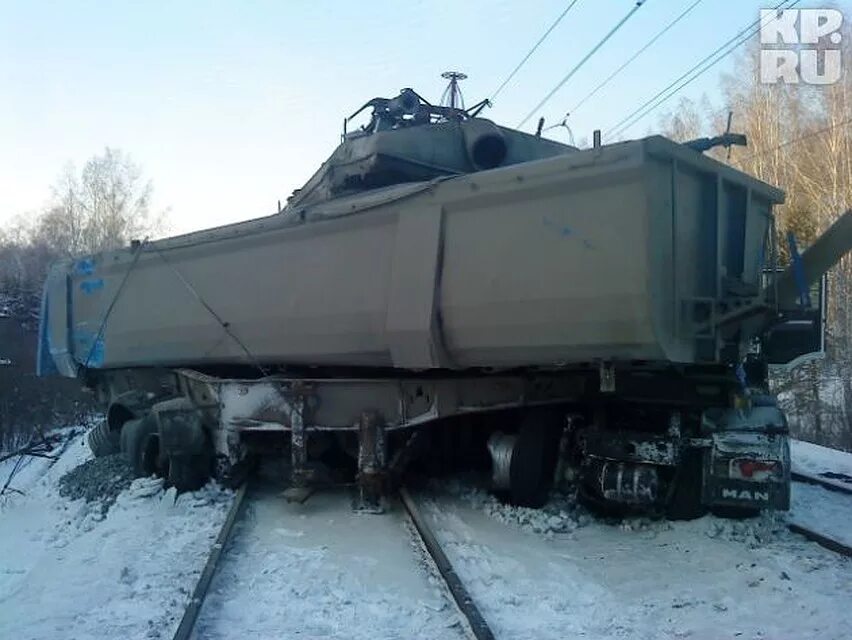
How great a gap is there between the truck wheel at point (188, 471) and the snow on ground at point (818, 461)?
257 inches

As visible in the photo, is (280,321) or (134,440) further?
(134,440)

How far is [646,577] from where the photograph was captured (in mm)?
5734

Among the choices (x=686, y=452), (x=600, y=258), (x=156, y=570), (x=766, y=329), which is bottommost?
(x=156, y=570)

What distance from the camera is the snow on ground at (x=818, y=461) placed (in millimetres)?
10376

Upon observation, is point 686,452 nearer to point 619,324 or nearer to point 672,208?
point 619,324

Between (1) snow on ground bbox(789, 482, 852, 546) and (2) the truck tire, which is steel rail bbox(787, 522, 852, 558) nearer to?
(1) snow on ground bbox(789, 482, 852, 546)

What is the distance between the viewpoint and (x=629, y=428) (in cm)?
707

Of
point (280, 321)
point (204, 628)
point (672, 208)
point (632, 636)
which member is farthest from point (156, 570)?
point (672, 208)

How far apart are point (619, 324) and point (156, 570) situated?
357 cm

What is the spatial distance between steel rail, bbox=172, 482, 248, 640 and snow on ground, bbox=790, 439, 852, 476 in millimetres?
6312

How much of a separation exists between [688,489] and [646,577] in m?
1.25

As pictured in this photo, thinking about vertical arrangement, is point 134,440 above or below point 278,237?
below

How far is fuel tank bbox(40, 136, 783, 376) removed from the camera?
5.75 metres

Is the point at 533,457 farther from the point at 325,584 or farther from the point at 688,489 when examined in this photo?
the point at 325,584
